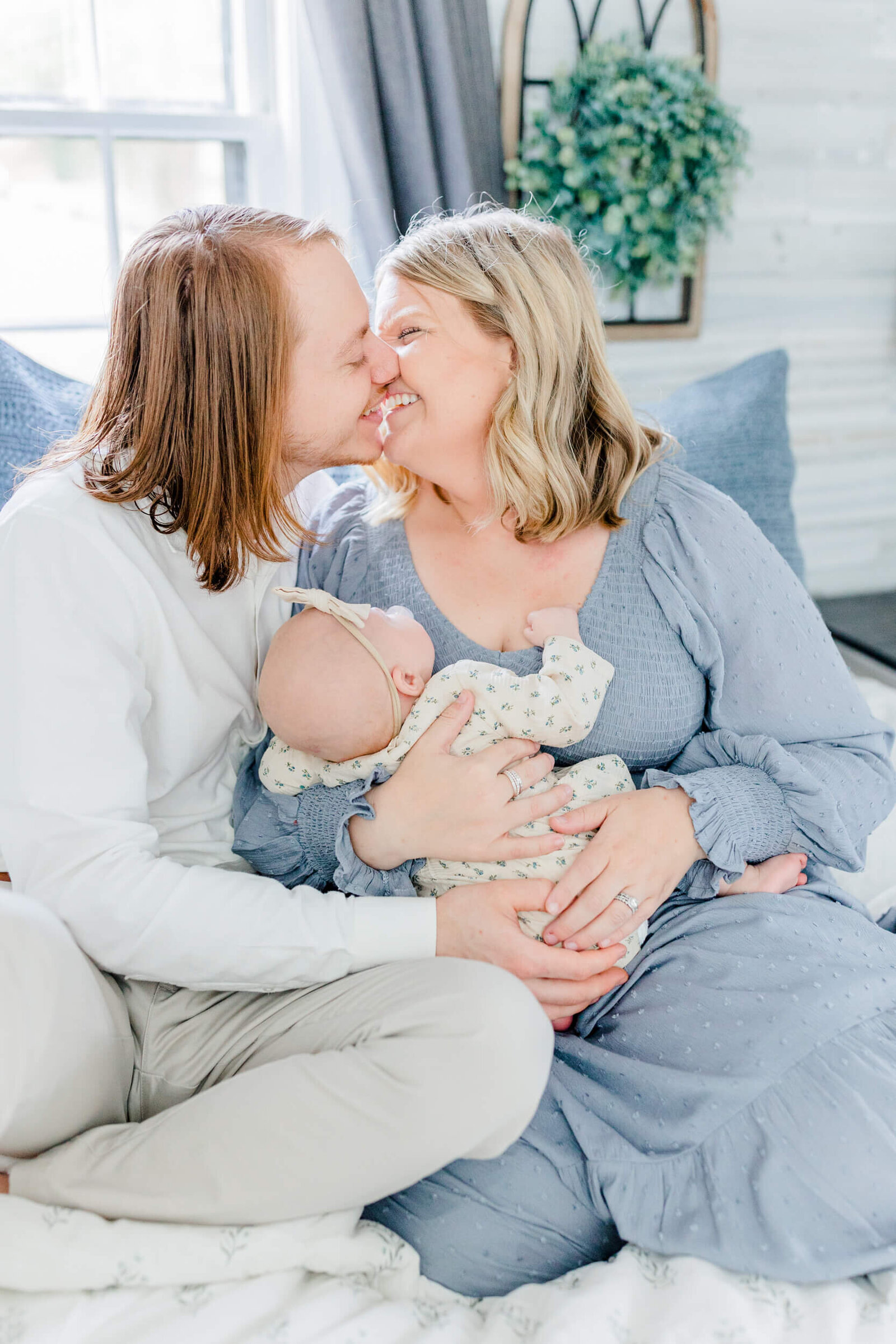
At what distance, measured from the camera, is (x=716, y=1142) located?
1123mm

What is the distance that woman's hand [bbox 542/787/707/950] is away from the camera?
1.29 m

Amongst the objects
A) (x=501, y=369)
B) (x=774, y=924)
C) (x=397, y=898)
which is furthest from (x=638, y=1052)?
(x=501, y=369)

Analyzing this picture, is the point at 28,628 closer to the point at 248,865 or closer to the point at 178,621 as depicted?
the point at 178,621

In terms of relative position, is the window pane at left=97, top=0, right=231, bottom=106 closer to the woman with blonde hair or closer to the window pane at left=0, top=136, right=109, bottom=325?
the window pane at left=0, top=136, right=109, bottom=325

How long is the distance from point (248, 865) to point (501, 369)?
0.73 meters

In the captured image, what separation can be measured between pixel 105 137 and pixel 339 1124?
1.98 m

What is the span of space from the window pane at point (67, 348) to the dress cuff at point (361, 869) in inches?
54.0

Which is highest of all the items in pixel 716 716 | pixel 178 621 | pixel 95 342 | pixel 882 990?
pixel 95 342

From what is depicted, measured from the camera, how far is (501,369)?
1452mm

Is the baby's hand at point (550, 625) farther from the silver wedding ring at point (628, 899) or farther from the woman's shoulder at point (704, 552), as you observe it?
the silver wedding ring at point (628, 899)

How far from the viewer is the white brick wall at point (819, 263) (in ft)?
8.42

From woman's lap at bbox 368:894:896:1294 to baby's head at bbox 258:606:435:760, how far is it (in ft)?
1.46

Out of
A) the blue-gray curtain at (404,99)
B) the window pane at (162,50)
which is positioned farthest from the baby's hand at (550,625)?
the window pane at (162,50)

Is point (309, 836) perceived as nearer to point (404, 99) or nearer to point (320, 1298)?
point (320, 1298)
